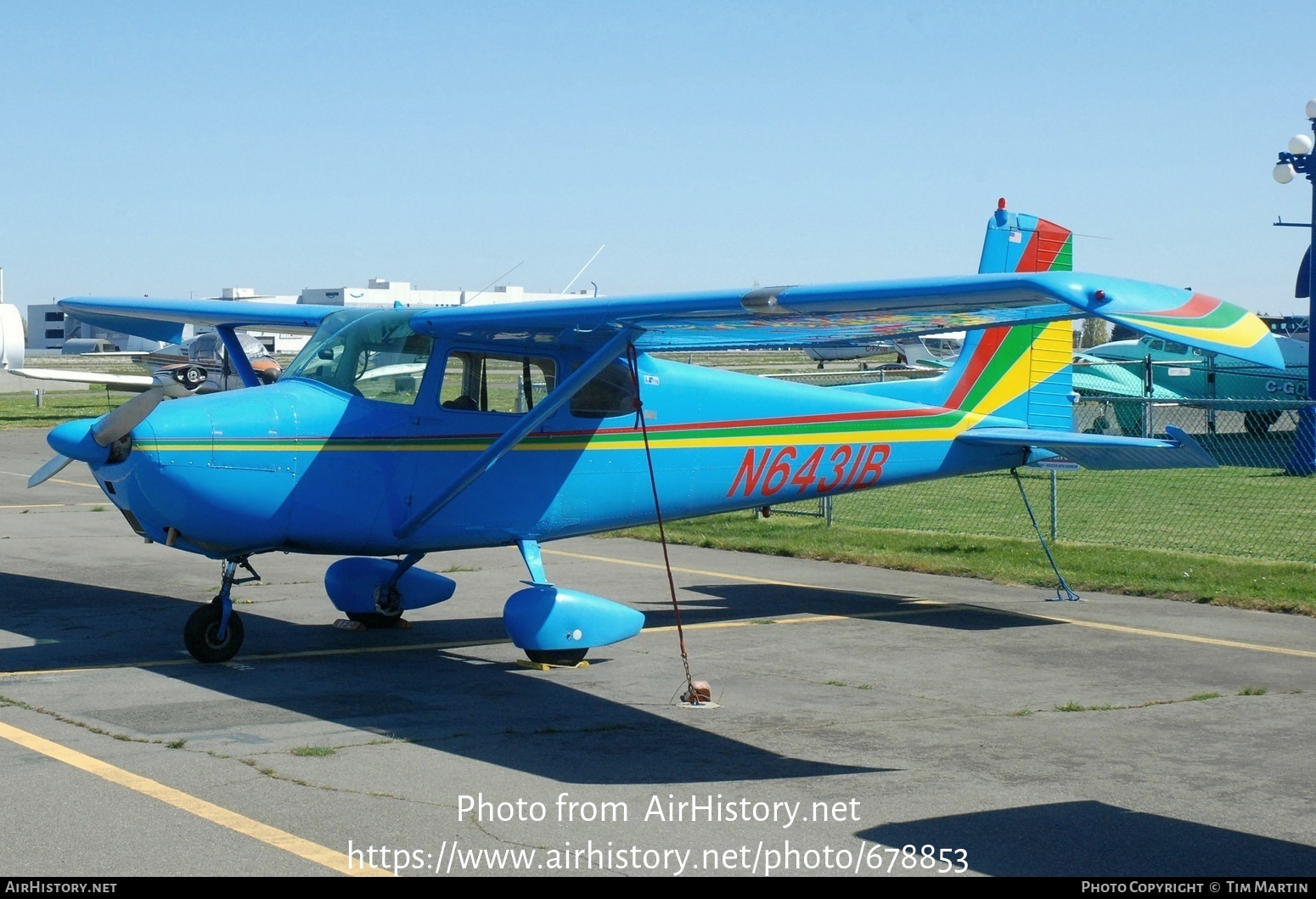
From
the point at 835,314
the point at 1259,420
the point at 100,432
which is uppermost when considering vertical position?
the point at 835,314

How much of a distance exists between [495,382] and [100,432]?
2.46 metres

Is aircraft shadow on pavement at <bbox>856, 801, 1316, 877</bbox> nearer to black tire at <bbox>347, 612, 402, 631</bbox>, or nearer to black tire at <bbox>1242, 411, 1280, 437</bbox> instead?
black tire at <bbox>347, 612, 402, 631</bbox>

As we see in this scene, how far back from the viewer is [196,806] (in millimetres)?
5594

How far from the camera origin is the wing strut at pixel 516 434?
8.70 m

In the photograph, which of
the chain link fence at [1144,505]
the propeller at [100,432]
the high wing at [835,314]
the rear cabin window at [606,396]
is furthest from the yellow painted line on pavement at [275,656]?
the chain link fence at [1144,505]

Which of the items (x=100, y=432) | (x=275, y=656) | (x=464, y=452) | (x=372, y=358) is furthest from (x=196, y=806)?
(x=372, y=358)

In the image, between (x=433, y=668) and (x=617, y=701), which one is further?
(x=433, y=668)

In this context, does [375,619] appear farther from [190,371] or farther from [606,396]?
[190,371]

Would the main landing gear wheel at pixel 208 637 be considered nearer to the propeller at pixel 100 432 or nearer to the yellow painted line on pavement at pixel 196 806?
the propeller at pixel 100 432

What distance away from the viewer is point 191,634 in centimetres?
865

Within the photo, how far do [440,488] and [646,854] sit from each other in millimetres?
4309

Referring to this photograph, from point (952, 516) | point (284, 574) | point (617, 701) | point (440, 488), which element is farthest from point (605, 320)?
point (952, 516)

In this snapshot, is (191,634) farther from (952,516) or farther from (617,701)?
(952,516)
